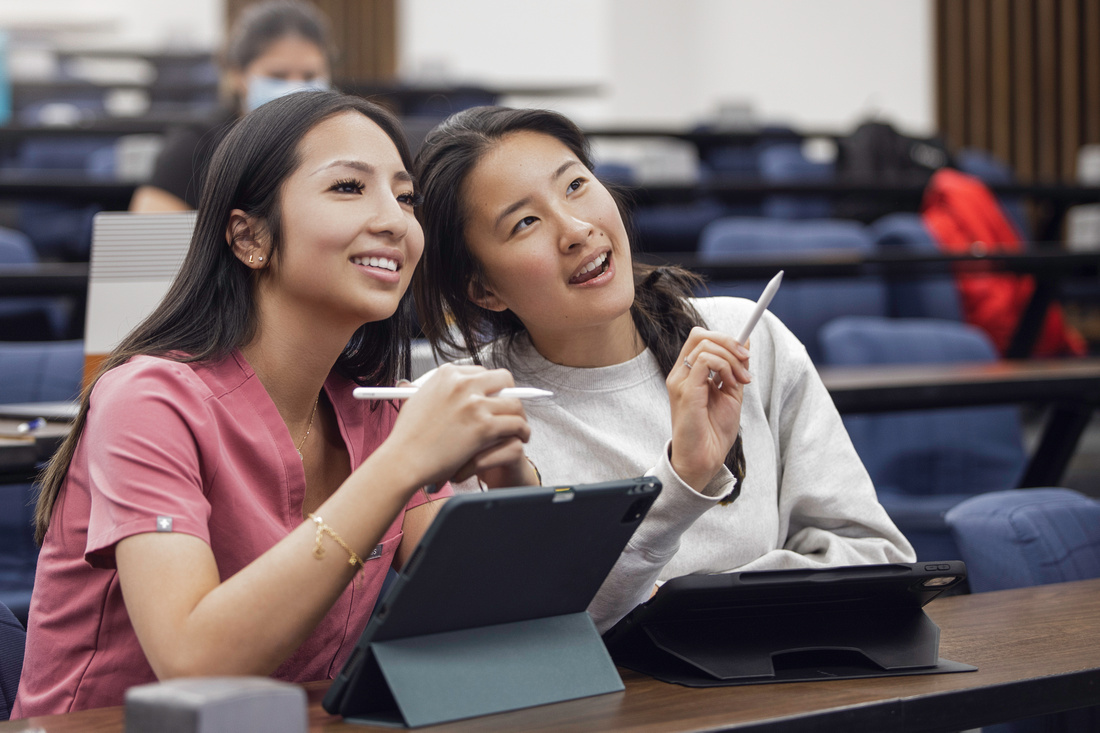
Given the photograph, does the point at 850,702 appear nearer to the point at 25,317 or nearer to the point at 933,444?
the point at 933,444

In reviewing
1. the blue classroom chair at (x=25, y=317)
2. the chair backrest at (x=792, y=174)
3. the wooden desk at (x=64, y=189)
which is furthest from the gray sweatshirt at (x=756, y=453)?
the chair backrest at (x=792, y=174)

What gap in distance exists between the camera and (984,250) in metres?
3.50

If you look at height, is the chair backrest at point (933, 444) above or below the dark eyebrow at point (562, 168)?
below

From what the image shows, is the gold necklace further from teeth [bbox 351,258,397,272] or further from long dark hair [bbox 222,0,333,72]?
long dark hair [bbox 222,0,333,72]

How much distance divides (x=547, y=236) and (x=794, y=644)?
1.68ft

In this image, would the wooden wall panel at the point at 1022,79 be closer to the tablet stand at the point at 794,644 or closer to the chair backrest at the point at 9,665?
the tablet stand at the point at 794,644

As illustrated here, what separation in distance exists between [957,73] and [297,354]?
7250mm

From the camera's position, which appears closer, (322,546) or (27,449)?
(322,546)

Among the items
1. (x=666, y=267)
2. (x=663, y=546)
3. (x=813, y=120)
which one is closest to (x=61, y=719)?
(x=663, y=546)

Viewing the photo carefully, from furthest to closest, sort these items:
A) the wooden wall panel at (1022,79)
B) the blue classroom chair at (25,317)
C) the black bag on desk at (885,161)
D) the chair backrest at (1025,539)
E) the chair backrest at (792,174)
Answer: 1. the wooden wall panel at (1022,79)
2. the chair backrest at (792,174)
3. the black bag on desk at (885,161)
4. the blue classroom chair at (25,317)
5. the chair backrest at (1025,539)

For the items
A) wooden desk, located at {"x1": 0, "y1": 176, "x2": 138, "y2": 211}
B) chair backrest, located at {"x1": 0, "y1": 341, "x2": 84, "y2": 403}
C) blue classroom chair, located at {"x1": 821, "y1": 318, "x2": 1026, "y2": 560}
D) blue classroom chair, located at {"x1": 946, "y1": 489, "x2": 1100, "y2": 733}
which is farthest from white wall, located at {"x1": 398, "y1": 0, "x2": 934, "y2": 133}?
blue classroom chair, located at {"x1": 946, "y1": 489, "x2": 1100, "y2": 733}

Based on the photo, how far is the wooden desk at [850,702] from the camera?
0.72 metres

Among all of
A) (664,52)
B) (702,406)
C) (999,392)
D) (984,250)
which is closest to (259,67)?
(999,392)

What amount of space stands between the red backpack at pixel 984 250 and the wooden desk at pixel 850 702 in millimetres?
2584
